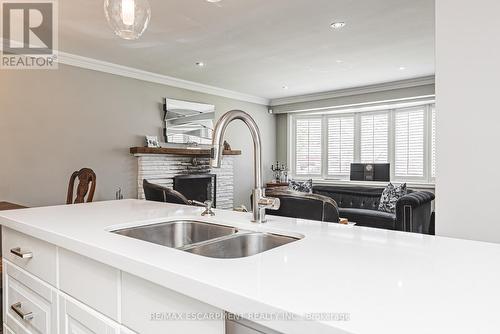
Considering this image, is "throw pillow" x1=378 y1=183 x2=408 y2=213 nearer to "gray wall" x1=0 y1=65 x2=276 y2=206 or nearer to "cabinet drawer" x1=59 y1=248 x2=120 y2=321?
"gray wall" x1=0 y1=65 x2=276 y2=206

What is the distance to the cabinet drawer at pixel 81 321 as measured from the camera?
95cm

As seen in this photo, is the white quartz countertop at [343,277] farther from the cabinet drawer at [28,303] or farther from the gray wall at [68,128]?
the gray wall at [68,128]

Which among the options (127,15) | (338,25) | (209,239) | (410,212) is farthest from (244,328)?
(410,212)

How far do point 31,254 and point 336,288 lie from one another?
125 centimetres

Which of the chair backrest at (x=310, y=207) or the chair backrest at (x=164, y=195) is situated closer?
the chair backrest at (x=310, y=207)

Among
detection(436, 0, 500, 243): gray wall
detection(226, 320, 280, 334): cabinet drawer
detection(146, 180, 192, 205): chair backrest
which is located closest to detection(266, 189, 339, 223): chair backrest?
detection(146, 180, 192, 205): chair backrest

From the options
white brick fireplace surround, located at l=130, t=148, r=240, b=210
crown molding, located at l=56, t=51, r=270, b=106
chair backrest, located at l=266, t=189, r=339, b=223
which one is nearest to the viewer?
chair backrest, located at l=266, t=189, r=339, b=223

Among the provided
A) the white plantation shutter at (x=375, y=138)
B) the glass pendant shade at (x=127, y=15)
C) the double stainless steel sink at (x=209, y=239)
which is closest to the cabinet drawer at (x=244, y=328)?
the double stainless steel sink at (x=209, y=239)

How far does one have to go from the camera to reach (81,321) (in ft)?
3.43

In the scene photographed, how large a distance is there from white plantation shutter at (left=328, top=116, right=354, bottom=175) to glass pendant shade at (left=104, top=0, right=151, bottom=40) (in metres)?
5.43

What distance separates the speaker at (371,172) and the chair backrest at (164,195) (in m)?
3.82

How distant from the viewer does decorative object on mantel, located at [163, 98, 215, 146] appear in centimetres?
528

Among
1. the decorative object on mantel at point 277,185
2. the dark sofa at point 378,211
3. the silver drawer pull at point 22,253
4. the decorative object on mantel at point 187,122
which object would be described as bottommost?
the dark sofa at point 378,211

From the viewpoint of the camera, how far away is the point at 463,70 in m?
1.34
